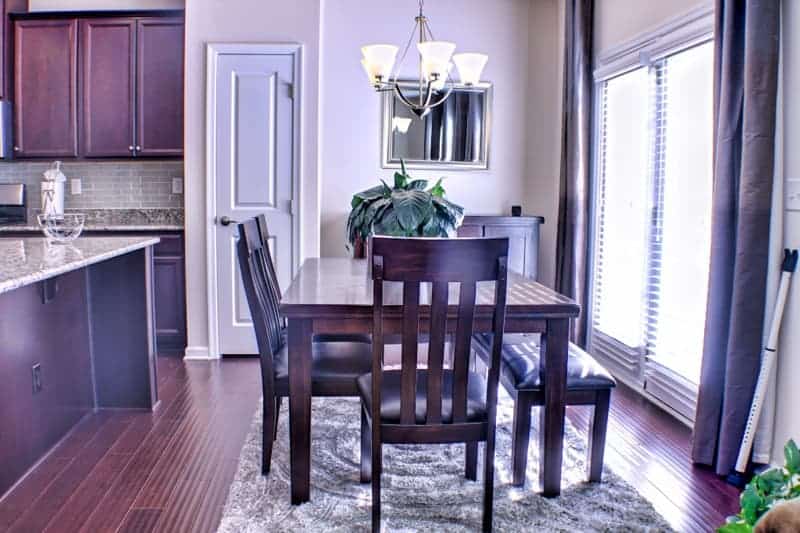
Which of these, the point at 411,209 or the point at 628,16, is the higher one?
the point at 628,16

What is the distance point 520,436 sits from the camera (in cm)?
230


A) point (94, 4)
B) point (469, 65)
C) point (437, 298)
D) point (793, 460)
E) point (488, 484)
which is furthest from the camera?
point (94, 4)

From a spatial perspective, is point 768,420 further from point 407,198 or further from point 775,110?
point 407,198

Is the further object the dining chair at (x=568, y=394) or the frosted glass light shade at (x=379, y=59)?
the frosted glass light shade at (x=379, y=59)

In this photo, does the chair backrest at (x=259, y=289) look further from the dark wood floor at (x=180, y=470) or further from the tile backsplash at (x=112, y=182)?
the tile backsplash at (x=112, y=182)

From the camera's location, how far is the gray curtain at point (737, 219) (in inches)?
91.3

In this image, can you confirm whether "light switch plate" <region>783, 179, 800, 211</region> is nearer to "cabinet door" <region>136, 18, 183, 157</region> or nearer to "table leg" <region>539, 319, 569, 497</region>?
"table leg" <region>539, 319, 569, 497</region>

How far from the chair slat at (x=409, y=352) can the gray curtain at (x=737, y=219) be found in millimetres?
1372

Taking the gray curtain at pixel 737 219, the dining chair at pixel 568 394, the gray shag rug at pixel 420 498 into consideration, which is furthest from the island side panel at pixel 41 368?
the gray curtain at pixel 737 219

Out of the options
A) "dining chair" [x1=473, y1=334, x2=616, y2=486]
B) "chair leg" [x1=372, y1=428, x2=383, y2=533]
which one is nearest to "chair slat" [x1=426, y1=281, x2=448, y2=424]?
"chair leg" [x1=372, y1=428, x2=383, y2=533]

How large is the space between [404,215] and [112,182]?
3244mm

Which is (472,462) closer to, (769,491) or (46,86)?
(769,491)

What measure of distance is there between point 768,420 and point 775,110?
1.21m

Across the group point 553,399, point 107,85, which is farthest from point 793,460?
point 107,85
